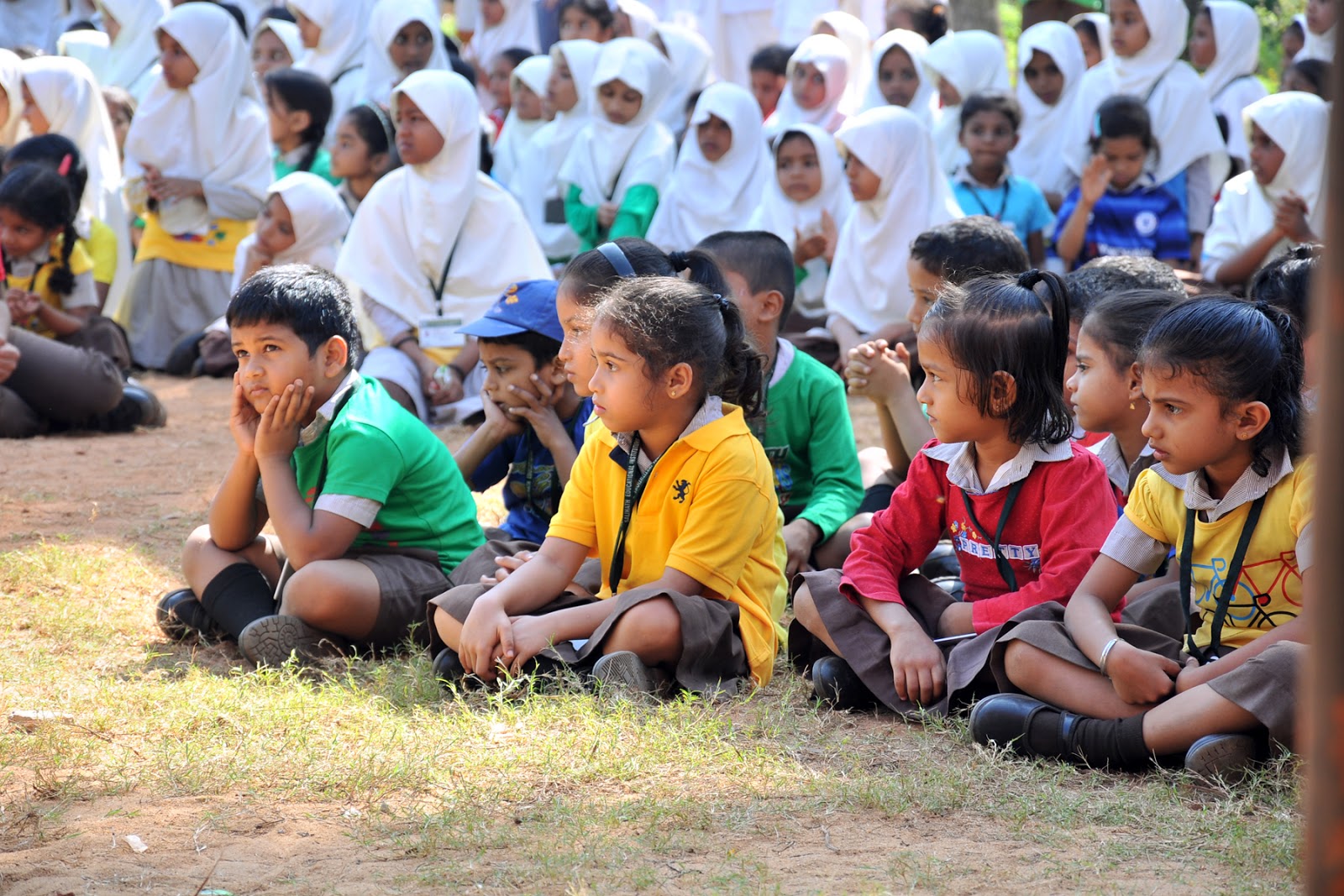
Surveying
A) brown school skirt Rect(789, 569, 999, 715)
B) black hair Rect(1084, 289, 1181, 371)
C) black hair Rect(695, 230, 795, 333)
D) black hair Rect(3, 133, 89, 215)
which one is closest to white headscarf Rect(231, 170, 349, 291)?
black hair Rect(3, 133, 89, 215)

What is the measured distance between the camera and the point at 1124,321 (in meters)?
3.19

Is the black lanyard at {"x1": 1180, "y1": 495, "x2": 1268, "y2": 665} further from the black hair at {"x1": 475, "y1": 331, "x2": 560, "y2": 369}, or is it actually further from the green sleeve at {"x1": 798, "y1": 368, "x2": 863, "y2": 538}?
the black hair at {"x1": 475, "y1": 331, "x2": 560, "y2": 369}

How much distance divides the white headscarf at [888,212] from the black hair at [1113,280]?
272 cm

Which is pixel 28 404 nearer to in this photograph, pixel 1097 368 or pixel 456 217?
pixel 456 217

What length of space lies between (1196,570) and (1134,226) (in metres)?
4.90

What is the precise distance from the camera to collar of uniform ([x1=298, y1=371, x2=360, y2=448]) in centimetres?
355

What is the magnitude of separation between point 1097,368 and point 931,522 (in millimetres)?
523

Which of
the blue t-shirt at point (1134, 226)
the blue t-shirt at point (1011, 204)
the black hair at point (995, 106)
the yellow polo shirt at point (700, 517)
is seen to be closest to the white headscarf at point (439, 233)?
the blue t-shirt at point (1011, 204)

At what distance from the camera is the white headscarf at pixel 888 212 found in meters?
6.79

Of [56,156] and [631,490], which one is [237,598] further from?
[56,156]

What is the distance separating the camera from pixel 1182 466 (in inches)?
106

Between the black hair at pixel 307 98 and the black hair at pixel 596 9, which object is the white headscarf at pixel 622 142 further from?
the black hair at pixel 307 98

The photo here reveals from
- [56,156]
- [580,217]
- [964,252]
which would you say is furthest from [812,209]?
[56,156]

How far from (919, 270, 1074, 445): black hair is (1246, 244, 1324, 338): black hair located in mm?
684
